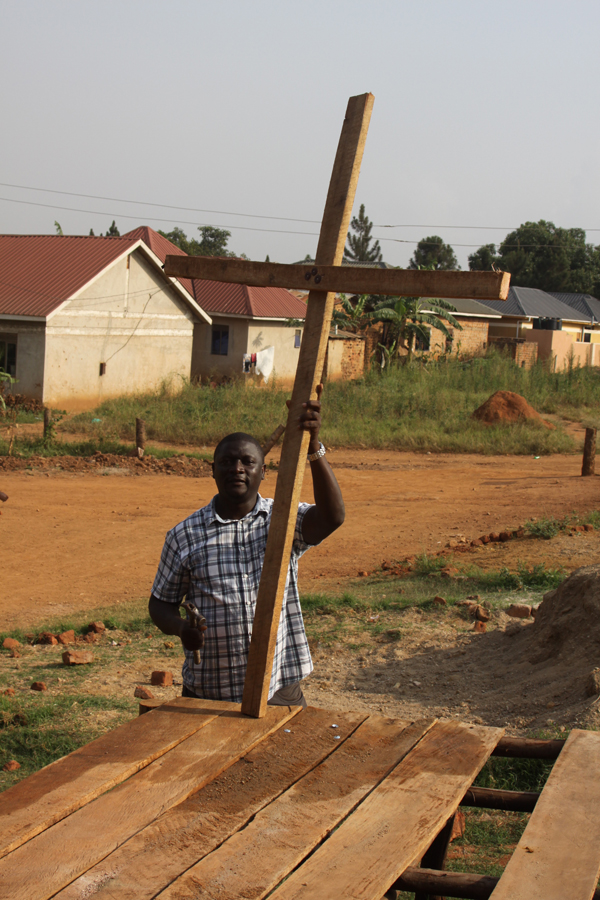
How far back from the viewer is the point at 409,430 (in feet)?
62.7

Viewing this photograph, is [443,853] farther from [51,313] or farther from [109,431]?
[51,313]

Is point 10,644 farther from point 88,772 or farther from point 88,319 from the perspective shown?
point 88,319

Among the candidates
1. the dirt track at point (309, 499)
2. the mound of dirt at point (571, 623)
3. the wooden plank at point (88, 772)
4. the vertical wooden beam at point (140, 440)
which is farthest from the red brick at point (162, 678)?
the vertical wooden beam at point (140, 440)

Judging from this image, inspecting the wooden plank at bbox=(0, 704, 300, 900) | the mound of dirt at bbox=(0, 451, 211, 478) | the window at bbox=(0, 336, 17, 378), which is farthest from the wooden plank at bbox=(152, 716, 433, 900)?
the window at bbox=(0, 336, 17, 378)

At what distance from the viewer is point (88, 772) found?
205 centimetres

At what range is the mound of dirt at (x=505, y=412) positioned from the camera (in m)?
19.4

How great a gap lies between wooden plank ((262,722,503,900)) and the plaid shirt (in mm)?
721

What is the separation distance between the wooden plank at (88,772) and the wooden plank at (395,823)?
533 mm

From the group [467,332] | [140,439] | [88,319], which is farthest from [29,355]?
[467,332]

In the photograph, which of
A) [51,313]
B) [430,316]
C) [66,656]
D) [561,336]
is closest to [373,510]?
[66,656]

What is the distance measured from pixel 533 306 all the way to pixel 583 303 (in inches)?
336

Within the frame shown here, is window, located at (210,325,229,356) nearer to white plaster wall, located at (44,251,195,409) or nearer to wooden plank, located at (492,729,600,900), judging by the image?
white plaster wall, located at (44,251,195,409)

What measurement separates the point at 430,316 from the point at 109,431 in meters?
12.3

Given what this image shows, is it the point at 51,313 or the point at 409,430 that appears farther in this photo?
the point at 51,313
